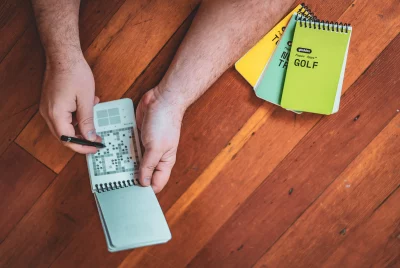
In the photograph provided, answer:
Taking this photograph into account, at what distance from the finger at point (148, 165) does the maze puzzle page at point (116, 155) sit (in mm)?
47

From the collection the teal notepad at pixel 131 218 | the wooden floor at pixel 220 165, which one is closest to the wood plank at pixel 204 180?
the wooden floor at pixel 220 165

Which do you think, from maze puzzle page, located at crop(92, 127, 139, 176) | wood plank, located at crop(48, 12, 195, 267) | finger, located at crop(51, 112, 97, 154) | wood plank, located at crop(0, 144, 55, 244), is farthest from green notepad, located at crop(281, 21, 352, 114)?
wood plank, located at crop(0, 144, 55, 244)

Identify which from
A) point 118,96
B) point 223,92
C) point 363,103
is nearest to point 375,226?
point 363,103

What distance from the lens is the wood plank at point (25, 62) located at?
112cm

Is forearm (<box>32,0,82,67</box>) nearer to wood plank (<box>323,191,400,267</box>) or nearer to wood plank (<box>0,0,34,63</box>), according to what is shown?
wood plank (<box>0,0,34,63</box>)

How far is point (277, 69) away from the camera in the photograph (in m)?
1.09

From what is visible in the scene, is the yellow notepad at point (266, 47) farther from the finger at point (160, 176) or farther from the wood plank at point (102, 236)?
the finger at point (160, 176)

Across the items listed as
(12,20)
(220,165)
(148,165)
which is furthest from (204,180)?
(12,20)

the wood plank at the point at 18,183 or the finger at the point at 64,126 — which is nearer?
the finger at the point at 64,126

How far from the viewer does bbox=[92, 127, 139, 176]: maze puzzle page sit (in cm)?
105

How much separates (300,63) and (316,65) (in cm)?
4

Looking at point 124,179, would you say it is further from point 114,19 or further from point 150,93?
point 114,19

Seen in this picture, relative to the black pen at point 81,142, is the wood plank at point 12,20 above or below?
above

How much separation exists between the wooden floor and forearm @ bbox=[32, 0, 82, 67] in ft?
0.28
